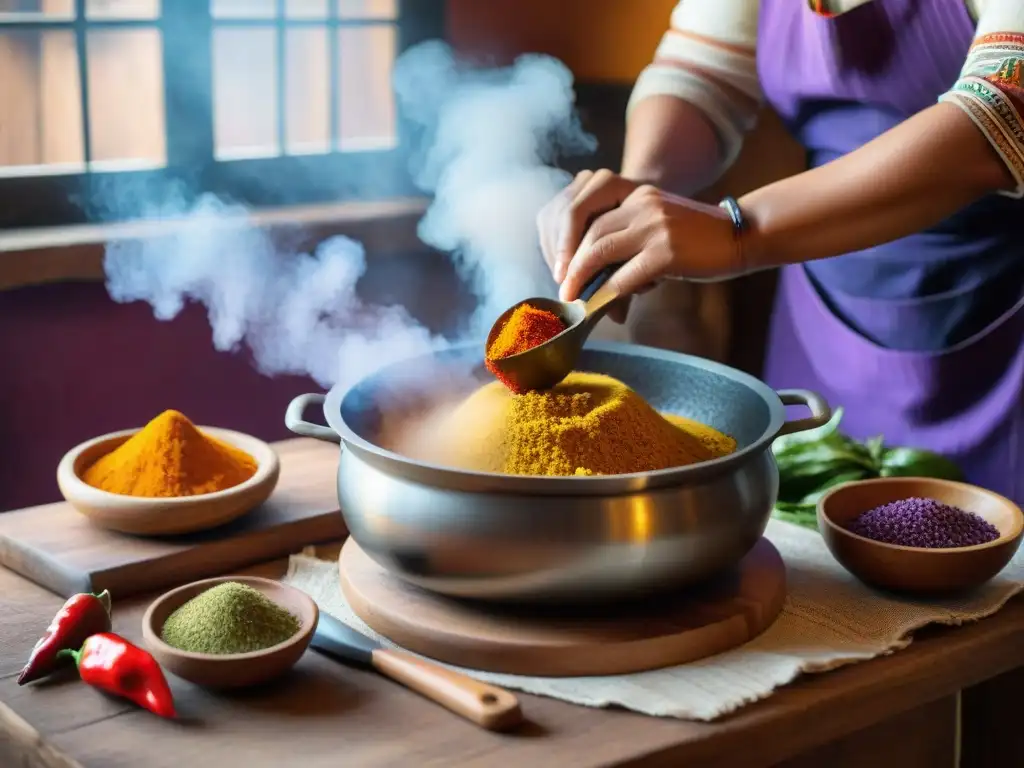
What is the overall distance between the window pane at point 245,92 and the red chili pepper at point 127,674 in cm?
183

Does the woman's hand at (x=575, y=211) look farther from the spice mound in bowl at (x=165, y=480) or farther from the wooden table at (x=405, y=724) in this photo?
the wooden table at (x=405, y=724)

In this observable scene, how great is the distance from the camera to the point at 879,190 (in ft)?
4.20

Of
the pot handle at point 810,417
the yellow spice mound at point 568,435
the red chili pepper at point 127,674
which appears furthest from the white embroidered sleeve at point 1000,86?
the red chili pepper at point 127,674

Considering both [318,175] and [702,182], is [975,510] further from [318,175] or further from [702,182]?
[318,175]

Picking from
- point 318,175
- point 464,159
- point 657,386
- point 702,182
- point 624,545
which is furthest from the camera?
point 318,175

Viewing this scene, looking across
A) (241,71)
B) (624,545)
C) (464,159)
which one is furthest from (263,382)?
(624,545)

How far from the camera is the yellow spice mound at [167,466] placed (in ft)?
4.12

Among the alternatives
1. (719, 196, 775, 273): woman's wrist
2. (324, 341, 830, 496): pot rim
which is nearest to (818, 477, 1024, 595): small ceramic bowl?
(324, 341, 830, 496): pot rim

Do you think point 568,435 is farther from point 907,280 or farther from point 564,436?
point 907,280

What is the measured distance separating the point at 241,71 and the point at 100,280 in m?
0.66

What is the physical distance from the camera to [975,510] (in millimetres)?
1214

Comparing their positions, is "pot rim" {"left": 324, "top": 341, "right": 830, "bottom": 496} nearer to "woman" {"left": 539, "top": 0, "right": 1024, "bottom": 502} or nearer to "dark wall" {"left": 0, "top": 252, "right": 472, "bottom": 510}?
"woman" {"left": 539, "top": 0, "right": 1024, "bottom": 502}

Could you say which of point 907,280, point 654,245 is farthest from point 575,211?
point 907,280

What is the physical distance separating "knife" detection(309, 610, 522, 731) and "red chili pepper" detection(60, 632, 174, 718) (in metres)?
0.15
